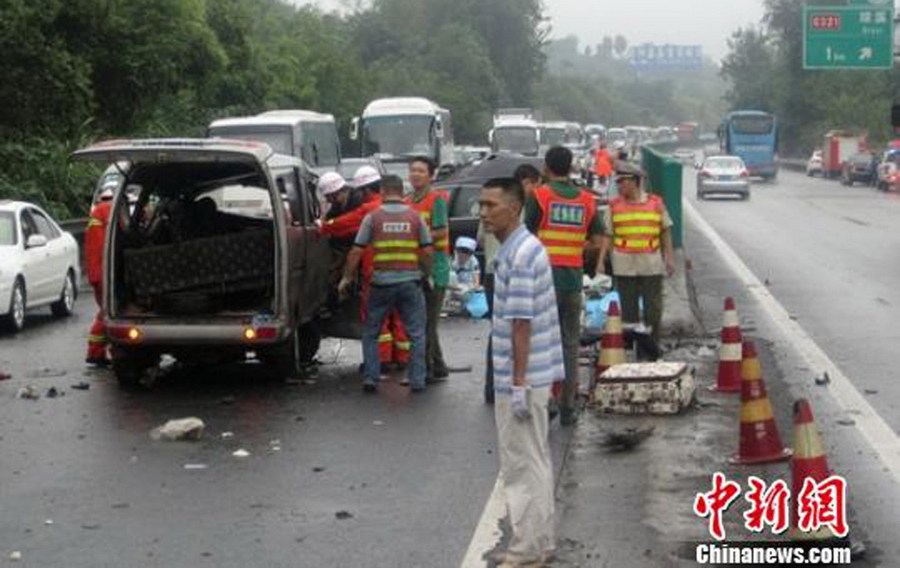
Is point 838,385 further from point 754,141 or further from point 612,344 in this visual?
point 754,141

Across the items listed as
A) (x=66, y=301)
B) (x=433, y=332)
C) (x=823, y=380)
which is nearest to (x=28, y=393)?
(x=433, y=332)

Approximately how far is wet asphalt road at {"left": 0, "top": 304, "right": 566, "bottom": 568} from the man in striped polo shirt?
511mm

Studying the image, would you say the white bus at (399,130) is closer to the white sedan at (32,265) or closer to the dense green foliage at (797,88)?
the white sedan at (32,265)

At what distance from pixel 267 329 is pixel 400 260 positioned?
122 cm

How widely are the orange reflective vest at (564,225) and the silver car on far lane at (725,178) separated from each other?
47157 mm

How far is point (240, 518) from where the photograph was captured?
9680mm

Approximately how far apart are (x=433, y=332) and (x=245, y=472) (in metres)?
4.25

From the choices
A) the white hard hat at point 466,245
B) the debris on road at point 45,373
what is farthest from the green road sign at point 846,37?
the debris on road at point 45,373

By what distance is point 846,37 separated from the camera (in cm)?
5309

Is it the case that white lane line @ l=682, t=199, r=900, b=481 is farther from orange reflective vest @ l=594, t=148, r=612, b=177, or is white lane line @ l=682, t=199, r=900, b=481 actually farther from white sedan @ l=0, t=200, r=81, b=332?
orange reflective vest @ l=594, t=148, r=612, b=177

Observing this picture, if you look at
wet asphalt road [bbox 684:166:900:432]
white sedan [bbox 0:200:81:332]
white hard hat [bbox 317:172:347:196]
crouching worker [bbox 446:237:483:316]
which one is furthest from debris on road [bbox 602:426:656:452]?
white sedan [bbox 0:200:81:332]

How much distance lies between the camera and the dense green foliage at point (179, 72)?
33.3 meters

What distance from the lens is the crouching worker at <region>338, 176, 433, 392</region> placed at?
14211 mm

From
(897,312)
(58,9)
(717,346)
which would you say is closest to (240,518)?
(717,346)
